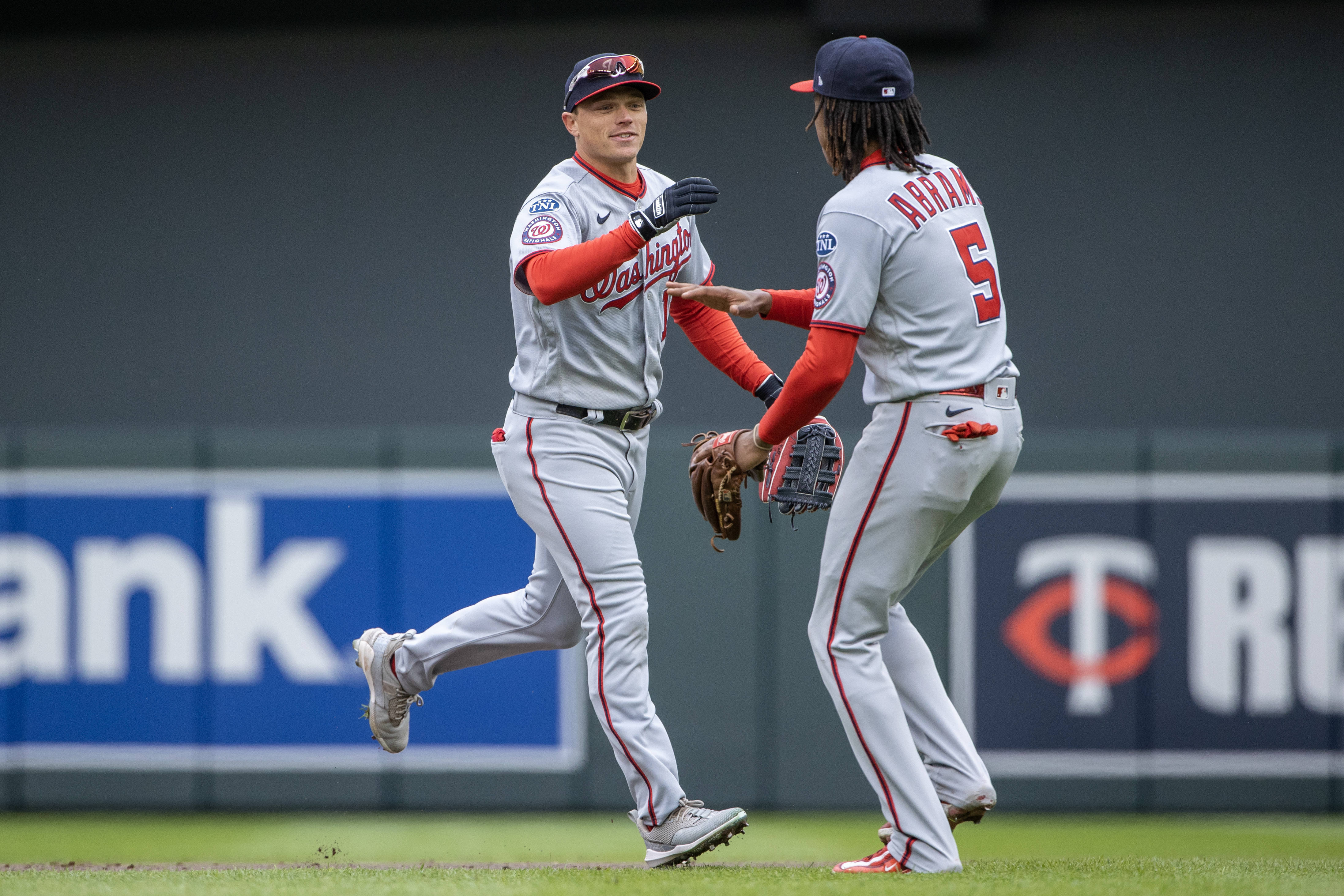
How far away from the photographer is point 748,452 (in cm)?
302

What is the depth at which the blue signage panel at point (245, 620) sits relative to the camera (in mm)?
4988

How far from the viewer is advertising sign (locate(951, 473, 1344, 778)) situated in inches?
191

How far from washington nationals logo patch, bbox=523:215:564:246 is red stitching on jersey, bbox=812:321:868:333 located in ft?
2.01

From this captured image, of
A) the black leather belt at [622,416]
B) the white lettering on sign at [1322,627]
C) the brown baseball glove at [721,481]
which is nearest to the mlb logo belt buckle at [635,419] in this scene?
the black leather belt at [622,416]

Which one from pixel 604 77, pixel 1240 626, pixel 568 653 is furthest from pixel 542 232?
pixel 1240 626

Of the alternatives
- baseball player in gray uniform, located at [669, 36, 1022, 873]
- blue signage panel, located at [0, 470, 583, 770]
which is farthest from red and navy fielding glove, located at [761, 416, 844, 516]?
blue signage panel, located at [0, 470, 583, 770]

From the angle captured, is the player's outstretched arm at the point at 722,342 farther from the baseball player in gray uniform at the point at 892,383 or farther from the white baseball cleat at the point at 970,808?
the white baseball cleat at the point at 970,808

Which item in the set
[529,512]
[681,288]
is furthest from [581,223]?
[529,512]

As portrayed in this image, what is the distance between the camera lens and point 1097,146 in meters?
6.67

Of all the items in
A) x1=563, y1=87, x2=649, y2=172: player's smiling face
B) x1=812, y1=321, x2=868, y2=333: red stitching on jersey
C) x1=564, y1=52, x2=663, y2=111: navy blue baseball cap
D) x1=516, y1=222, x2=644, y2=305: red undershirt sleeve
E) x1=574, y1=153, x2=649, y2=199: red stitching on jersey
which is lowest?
x1=812, y1=321, x2=868, y2=333: red stitching on jersey

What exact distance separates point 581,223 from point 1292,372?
472cm

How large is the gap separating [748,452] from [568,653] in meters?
2.15

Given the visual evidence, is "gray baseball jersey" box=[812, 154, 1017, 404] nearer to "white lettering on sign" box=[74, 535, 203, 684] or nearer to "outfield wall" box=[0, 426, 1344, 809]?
"outfield wall" box=[0, 426, 1344, 809]

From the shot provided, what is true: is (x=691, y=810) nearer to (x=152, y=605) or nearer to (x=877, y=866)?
(x=877, y=866)
